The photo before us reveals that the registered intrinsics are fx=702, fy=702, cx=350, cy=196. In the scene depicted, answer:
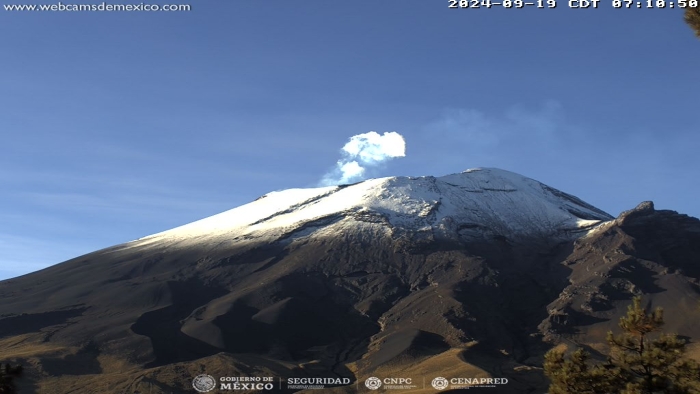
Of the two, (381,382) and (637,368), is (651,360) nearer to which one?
(637,368)

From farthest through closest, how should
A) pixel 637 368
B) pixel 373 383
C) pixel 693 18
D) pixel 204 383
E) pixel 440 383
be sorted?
pixel 373 383, pixel 204 383, pixel 440 383, pixel 637 368, pixel 693 18

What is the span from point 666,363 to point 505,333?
139410 mm

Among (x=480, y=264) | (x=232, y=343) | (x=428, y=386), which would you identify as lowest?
(x=428, y=386)

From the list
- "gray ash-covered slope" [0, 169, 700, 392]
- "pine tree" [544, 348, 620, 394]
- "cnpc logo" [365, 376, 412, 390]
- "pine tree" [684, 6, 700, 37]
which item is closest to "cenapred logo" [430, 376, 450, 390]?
"cnpc logo" [365, 376, 412, 390]

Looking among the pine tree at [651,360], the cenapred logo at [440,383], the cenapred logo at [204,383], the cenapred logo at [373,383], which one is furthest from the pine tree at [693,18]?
the cenapred logo at [204,383]

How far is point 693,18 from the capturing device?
65.4 feet

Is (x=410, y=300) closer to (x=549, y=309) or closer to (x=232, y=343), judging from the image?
(x=549, y=309)

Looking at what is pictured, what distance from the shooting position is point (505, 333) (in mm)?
163250

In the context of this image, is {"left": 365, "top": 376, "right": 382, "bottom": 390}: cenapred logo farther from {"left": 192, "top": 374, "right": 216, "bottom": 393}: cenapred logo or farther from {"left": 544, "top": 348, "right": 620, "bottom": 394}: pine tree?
{"left": 544, "top": 348, "right": 620, "bottom": 394}: pine tree

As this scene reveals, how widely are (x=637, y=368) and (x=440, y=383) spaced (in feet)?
302

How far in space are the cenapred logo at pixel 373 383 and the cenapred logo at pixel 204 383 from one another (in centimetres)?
2684

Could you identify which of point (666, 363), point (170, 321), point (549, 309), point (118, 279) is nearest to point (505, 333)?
point (549, 309)

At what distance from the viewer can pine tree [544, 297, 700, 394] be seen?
2788 cm

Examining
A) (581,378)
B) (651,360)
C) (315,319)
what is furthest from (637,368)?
(315,319)
